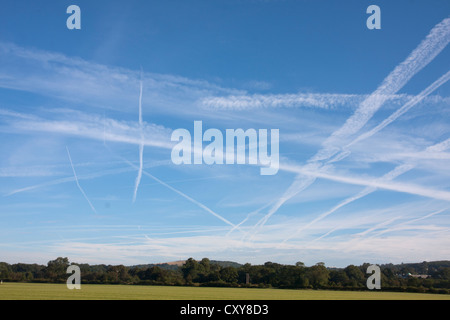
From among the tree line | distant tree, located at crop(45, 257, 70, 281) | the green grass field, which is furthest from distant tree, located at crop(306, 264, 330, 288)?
distant tree, located at crop(45, 257, 70, 281)

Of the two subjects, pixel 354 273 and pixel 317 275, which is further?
pixel 354 273

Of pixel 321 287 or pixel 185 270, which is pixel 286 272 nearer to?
pixel 321 287

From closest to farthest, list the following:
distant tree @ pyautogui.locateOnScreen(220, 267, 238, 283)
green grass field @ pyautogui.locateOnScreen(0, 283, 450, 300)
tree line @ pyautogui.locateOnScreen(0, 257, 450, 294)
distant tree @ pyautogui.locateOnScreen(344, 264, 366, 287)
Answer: green grass field @ pyautogui.locateOnScreen(0, 283, 450, 300), tree line @ pyautogui.locateOnScreen(0, 257, 450, 294), distant tree @ pyautogui.locateOnScreen(220, 267, 238, 283), distant tree @ pyautogui.locateOnScreen(344, 264, 366, 287)

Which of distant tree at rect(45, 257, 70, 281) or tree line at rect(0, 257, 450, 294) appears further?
distant tree at rect(45, 257, 70, 281)

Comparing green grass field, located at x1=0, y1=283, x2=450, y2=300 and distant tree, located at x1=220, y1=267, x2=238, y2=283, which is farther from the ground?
green grass field, located at x1=0, y1=283, x2=450, y2=300

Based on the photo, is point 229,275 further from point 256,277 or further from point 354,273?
point 354,273

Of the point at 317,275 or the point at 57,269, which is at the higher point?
the point at 317,275

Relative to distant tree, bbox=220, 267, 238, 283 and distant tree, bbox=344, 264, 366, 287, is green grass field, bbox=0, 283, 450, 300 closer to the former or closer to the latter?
distant tree, bbox=220, 267, 238, 283

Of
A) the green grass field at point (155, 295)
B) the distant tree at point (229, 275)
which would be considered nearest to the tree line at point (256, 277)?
the distant tree at point (229, 275)

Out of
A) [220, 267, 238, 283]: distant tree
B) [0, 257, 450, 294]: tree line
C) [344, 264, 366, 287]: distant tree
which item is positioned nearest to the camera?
[0, 257, 450, 294]: tree line

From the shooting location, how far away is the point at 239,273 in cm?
12531

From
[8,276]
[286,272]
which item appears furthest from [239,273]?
[8,276]

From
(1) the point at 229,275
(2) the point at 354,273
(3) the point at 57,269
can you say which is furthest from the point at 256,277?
(3) the point at 57,269
